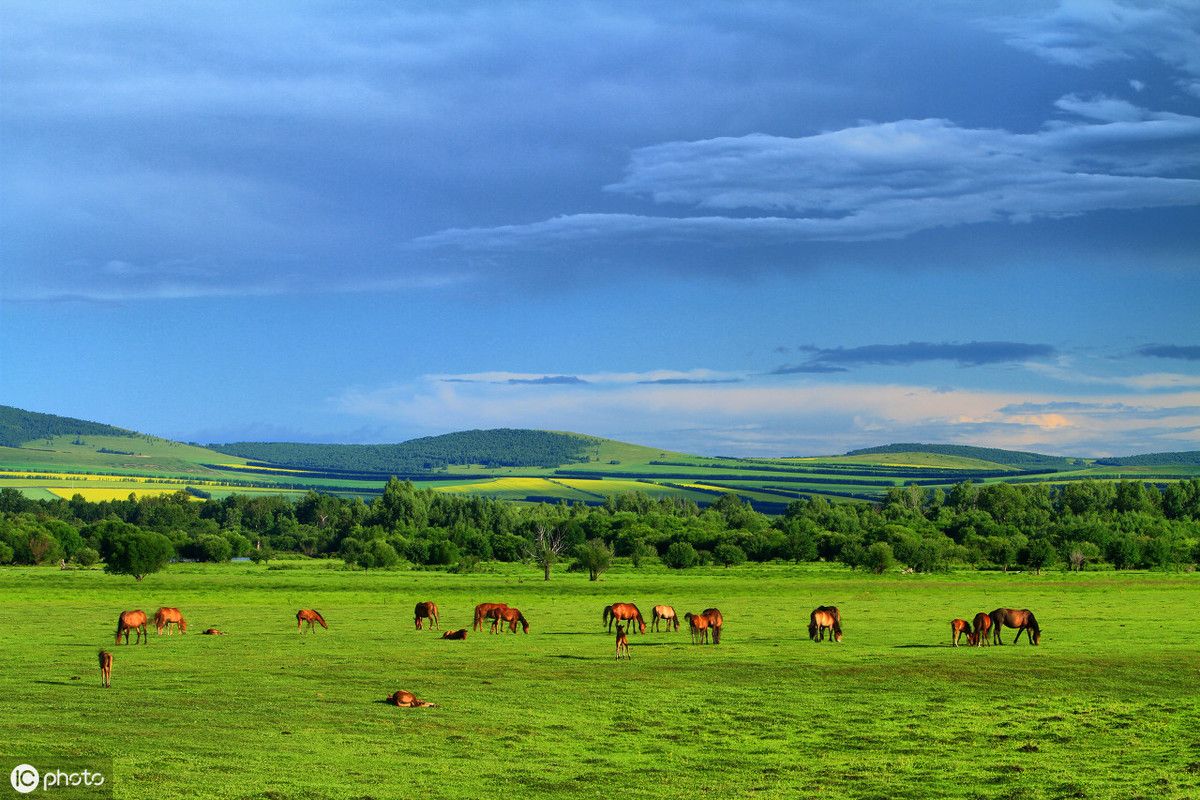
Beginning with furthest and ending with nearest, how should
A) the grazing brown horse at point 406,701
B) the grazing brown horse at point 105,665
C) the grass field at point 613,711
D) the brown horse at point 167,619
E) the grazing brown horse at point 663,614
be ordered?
the grazing brown horse at point 663,614 < the brown horse at point 167,619 < the grazing brown horse at point 105,665 < the grazing brown horse at point 406,701 < the grass field at point 613,711

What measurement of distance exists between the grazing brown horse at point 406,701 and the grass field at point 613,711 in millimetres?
586

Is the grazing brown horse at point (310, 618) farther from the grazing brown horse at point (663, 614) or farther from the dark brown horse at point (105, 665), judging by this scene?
the dark brown horse at point (105, 665)

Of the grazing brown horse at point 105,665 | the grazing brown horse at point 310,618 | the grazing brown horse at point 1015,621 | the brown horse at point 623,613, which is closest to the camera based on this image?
the grazing brown horse at point 105,665

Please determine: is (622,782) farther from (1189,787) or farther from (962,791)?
(1189,787)

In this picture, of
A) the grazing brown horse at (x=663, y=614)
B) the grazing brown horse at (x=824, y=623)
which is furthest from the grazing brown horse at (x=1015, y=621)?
the grazing brown horse at (x=663, y=614)

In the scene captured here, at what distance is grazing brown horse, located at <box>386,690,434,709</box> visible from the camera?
30.3 metres

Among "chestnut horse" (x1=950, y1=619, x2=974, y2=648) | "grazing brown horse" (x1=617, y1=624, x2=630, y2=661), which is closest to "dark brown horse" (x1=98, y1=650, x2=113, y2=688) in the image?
"grazing brown horse" (x1=617, y1=624, x2=630, y2=661)

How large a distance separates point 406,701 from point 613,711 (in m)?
5.01

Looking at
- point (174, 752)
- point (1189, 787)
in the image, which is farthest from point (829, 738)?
point (174, 752)

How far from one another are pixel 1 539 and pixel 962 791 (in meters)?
157

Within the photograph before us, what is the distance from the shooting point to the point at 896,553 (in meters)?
133

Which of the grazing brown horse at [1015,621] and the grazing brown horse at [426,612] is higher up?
the grazing brown horse at [1015,621]

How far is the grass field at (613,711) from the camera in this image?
2258cm

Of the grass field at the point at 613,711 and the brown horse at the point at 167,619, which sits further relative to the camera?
the brown horse at the point at 167,619
